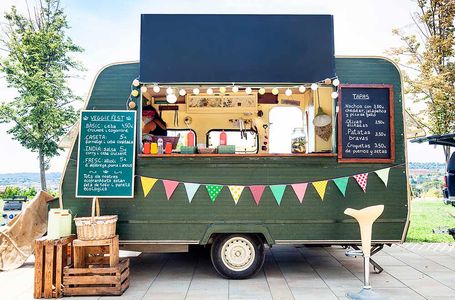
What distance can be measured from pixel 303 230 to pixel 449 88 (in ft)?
36.5

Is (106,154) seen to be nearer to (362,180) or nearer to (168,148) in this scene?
(168,148)

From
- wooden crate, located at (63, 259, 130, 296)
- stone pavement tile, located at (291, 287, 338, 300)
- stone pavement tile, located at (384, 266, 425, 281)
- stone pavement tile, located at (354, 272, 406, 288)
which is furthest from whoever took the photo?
stone pavement tile, located at (384, 266, 425, 281)

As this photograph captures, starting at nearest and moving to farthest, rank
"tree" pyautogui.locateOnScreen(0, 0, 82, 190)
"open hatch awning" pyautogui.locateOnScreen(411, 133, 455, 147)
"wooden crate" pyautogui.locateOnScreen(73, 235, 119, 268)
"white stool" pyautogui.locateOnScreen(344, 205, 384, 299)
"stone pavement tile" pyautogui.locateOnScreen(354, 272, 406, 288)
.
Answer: "white stool" pyautogui.locateOnScreen(344, 205, 384, 299) < "wooden crate" pyautogui.locateOnScreen(73, 235, 119, 268) < "stone pavement tile" pyautogui.locateOnScreen(354, 272, 406, 288) < "open hatch awning" pyautogui.locateOnScreen(411, 133, 455, 147) < "tree" pyautogui.locateOnScreen(0, 0, 82, 190)

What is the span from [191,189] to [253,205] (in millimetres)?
888

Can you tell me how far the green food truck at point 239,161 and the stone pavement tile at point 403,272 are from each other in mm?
783

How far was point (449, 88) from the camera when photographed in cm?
1341

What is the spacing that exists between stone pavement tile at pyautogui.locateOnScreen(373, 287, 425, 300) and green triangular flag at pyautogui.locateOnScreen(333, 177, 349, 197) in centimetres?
133

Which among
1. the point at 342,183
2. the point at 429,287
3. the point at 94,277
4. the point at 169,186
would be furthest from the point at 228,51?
the point at 429,287

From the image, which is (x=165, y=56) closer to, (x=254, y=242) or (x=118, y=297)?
(x=254, y=242)

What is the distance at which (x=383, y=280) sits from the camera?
538cm

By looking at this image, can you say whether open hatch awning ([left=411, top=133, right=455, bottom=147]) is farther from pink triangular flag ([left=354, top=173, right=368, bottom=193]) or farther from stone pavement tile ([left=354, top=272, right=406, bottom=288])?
stone pavement tile ([left=354, top=272, right=406, bottom=288])

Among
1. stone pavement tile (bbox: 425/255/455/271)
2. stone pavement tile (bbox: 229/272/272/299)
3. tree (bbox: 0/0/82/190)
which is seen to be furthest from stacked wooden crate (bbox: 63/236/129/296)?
tree (bbox: 0/0/82/190)

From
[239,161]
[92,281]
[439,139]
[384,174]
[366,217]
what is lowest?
[92,281]

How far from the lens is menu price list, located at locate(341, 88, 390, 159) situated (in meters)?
5.30
